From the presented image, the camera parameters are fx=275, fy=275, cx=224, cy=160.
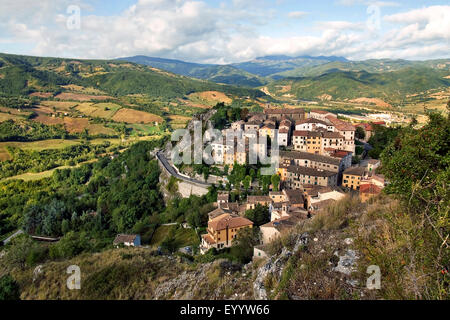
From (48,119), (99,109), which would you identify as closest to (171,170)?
(48,119)

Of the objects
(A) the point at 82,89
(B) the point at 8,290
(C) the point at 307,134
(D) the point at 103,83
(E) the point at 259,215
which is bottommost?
(E) the point at 259,215

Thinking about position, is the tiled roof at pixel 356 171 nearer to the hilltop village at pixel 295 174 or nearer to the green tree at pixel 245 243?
the hilltop village at pixel 295 174

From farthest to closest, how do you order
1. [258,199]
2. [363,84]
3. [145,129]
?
[363,84] → [145,129] → [258,199]

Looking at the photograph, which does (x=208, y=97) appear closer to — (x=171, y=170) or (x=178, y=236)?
(x=171, y=170)

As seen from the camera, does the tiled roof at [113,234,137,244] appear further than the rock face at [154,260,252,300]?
Yes

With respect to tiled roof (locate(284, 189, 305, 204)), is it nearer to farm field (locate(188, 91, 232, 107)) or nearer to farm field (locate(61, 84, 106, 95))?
farm field (locate(188, 91, 232, 107))

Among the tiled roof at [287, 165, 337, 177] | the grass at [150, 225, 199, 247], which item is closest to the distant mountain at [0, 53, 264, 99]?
the tiled roof at [287, 165, 337, 177]

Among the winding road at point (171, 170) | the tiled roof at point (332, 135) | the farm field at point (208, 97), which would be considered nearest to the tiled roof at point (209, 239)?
the winding road at point (171, 170)

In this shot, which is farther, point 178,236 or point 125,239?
point 178,236
